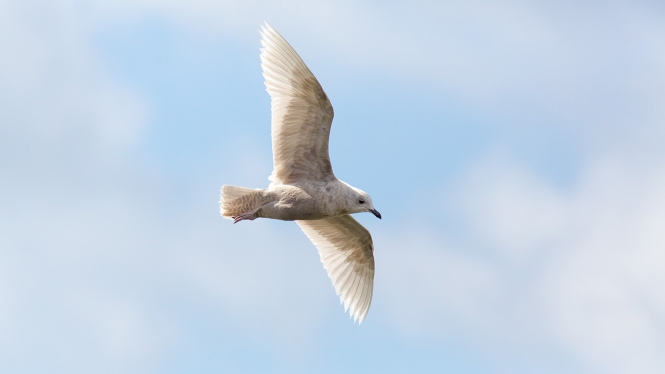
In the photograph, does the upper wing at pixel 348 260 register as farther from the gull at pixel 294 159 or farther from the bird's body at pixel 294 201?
the bird's body at pixel 294 201

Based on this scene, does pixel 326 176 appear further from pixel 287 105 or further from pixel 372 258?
pixel 372 258

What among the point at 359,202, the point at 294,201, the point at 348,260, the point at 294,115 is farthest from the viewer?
the point at 348,260

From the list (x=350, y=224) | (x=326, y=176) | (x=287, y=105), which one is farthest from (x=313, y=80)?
(x=350, y=224)

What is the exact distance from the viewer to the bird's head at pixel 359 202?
57.3 ft

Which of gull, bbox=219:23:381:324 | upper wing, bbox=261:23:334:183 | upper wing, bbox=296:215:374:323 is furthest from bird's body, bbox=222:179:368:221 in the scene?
upper wing, bbox=296:215:374:323

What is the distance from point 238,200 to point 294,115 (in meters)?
1.77

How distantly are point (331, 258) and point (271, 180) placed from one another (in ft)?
7.98

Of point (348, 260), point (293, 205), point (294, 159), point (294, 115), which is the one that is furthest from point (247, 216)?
point (348, 260)

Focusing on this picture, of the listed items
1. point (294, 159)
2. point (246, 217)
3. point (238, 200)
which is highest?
point (294, 159)

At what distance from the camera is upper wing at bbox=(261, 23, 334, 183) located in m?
17.2

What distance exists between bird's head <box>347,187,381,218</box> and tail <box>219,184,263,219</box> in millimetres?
1592

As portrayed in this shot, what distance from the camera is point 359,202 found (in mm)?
17562

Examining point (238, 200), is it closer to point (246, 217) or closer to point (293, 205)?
point (246, 217)

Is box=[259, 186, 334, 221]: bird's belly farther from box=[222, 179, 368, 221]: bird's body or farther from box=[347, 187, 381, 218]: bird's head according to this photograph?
box=[347, 187, 381, 218]: bird's head
